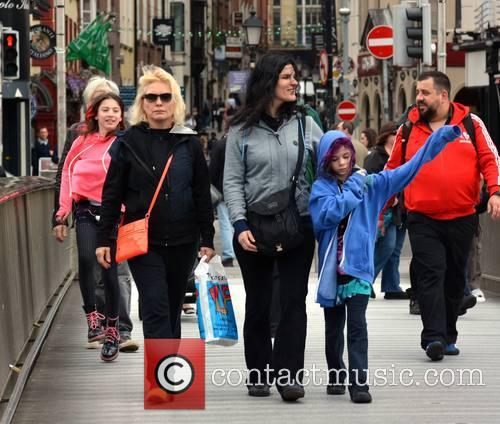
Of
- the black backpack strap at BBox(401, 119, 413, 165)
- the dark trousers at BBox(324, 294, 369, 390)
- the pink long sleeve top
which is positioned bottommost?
the dark trousers at BBox(324, 294, 369, 390)

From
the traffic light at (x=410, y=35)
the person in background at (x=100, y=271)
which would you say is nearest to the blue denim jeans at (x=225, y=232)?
the traffic light at (x=410, y=35)

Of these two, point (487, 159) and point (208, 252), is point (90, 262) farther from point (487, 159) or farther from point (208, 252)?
point (487, 159)

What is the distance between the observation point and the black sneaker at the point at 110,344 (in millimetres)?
11031

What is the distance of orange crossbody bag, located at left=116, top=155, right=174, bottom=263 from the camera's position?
9000 millimetres

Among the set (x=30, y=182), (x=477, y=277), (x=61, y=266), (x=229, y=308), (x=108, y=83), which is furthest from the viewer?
(x=61, y=266)

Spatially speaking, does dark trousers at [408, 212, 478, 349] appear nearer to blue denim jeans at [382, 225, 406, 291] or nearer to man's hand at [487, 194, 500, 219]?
man's hand at [487, 194, 500, 219]

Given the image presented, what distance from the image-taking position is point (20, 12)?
34531mm

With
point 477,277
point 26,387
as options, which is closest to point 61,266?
point 477,277

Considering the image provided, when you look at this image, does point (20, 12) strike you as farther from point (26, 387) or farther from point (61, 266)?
point (26, 387)

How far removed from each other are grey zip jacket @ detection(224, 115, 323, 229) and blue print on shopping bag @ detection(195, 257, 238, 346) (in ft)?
0.99

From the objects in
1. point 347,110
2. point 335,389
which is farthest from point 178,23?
point 335,389

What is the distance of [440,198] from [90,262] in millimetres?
2341

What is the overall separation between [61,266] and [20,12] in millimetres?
18134

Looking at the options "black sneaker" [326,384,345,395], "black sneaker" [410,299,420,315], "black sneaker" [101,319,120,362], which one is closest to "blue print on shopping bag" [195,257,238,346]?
"black sneaker" [326,384,345,395]
